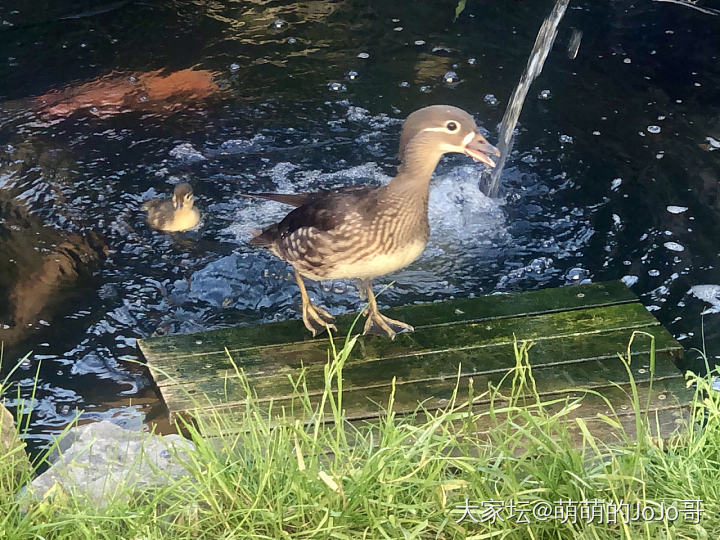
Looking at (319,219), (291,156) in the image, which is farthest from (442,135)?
(291,156)

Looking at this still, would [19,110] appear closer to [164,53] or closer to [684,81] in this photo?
[164,53]

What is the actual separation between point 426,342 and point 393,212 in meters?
0.69

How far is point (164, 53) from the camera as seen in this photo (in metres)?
7.50

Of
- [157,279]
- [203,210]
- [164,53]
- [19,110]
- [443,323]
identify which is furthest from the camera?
[164,53]

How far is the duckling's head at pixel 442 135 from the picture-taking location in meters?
3.73

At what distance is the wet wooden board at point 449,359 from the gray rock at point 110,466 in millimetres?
295

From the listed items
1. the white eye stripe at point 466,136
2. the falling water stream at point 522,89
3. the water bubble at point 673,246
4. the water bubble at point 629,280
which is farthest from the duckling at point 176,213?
the water bubble at point 673,246

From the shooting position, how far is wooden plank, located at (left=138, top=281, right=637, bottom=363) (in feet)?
13.3

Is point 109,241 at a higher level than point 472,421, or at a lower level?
lower

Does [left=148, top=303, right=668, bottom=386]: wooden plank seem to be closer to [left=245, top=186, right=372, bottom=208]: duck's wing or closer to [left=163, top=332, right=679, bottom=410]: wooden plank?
[left=163, top=332, right=679, bottom=410]: wooden plank

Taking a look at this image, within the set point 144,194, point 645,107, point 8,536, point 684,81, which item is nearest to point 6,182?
point 144,194

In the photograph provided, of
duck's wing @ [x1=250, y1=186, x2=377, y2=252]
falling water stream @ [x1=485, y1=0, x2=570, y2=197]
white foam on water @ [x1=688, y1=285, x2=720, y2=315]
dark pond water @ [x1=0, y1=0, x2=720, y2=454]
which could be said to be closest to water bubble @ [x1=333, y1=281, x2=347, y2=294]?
dark pond water @ [x1=0, y1=0, x2=720, y2=454]

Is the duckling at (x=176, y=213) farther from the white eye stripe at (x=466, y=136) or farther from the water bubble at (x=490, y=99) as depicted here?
the water bubble at (x=490, y=99)

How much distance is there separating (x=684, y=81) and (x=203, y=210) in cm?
410
